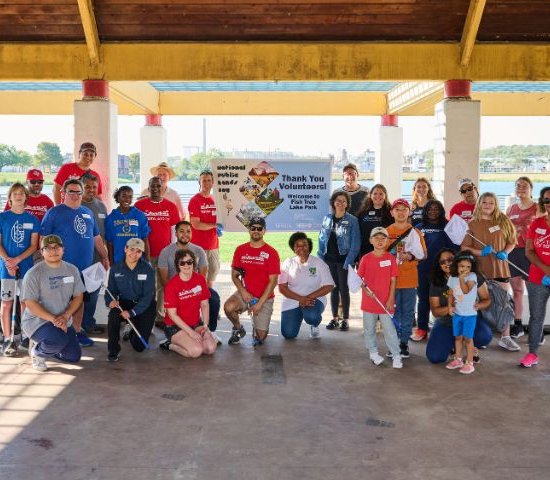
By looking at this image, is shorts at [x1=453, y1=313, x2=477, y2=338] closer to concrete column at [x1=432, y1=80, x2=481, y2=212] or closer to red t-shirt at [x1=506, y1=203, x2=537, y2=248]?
red t-shirt at [x1=506, y1=203, x2=537, y2=248]

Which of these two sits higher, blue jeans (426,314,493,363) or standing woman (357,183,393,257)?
standing woman (357,183,393,257)

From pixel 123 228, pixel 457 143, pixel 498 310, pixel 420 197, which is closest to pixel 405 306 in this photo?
pixel 498 310

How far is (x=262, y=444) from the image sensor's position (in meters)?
4.26

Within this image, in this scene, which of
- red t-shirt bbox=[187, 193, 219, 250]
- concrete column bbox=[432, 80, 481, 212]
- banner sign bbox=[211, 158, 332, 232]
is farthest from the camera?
concrete column bbox=[432, 80, 481, 212]

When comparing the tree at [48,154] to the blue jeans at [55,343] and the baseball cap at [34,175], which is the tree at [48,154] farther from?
the blue jeans at [55,343]

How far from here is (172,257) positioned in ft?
23.3

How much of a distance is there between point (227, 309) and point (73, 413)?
2.51m

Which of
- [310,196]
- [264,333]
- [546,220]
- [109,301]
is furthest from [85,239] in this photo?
[546,220]

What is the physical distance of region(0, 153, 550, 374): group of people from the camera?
6109mm

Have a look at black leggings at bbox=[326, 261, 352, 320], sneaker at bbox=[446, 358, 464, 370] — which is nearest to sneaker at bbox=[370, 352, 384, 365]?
sneaker at bbox=[446, 358, 464, 370]

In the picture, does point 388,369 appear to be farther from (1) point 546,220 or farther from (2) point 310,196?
(2) point 310,196

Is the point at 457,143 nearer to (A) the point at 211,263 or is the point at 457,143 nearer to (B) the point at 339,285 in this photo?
(B) the point at 339,285

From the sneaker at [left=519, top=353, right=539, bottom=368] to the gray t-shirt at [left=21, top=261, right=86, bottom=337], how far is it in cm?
438

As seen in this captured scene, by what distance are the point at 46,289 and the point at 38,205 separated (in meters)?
1.53
